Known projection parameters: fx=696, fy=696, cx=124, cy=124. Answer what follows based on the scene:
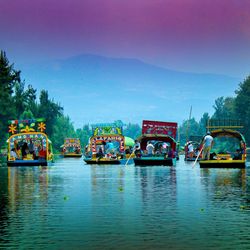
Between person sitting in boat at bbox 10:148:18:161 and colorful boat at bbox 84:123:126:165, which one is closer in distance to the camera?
person sitting in boat at bbox 10:148:18:161

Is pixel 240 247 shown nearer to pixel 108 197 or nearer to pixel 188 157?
pixel 108 197

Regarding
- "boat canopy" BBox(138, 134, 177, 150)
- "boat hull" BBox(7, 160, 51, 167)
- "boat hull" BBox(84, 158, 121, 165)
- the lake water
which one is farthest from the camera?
"boat canopy" BBox(138, 134, 177, 150)

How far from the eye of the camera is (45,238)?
612 inches

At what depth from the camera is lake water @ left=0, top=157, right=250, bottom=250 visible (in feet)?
49.4

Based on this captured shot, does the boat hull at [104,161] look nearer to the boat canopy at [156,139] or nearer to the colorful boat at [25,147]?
the boat canopy at [156,139]

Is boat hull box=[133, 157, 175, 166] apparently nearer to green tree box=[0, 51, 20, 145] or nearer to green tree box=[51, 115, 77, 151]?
green tree box=[0, 51, 20, 145]

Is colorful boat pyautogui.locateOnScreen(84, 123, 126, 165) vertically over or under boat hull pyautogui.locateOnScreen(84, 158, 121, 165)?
over

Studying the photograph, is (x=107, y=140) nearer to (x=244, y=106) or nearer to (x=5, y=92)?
(x=5, y=92)

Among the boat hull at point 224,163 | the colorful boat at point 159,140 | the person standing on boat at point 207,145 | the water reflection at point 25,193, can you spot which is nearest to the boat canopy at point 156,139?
the colorful boat at point 159,140

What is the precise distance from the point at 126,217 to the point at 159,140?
42.7 m

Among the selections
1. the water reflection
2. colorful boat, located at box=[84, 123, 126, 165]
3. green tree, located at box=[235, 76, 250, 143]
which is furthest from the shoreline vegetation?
the water reflection

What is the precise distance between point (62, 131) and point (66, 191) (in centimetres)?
14461

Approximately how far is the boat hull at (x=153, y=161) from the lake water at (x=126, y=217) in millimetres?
24646

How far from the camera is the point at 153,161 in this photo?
54.5 meters
